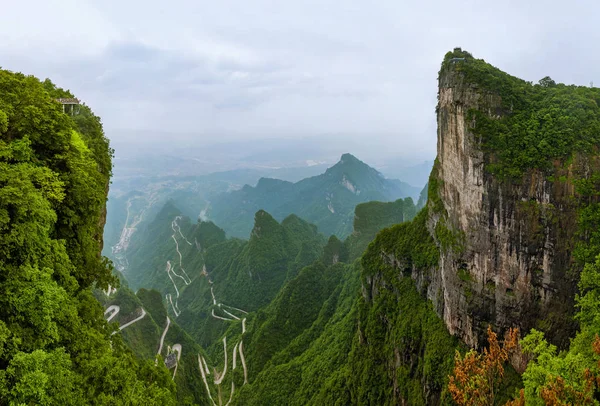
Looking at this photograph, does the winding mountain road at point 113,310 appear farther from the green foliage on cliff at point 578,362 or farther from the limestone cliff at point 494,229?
the green foliage on cliff at point 578,362

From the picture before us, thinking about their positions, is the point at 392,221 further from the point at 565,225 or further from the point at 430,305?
the point at 565,225

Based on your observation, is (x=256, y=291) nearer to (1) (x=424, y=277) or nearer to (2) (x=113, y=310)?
(2) (x=113, y=310)

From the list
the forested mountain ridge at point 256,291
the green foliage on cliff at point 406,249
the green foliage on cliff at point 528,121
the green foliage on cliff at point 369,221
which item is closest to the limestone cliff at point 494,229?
the green foliage on cliff at point 528,121

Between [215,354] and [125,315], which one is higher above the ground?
[125,315]

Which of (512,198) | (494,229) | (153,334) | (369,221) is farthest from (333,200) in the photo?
(512,198)

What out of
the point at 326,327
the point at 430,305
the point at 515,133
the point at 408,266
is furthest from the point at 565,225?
the point at 326,327

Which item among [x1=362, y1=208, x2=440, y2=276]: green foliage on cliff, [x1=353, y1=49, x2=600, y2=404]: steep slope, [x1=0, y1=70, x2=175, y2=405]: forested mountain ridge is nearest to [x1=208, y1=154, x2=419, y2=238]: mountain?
[x1=362, y1=208, x2=440, y2=276]: green foliage on cliff
